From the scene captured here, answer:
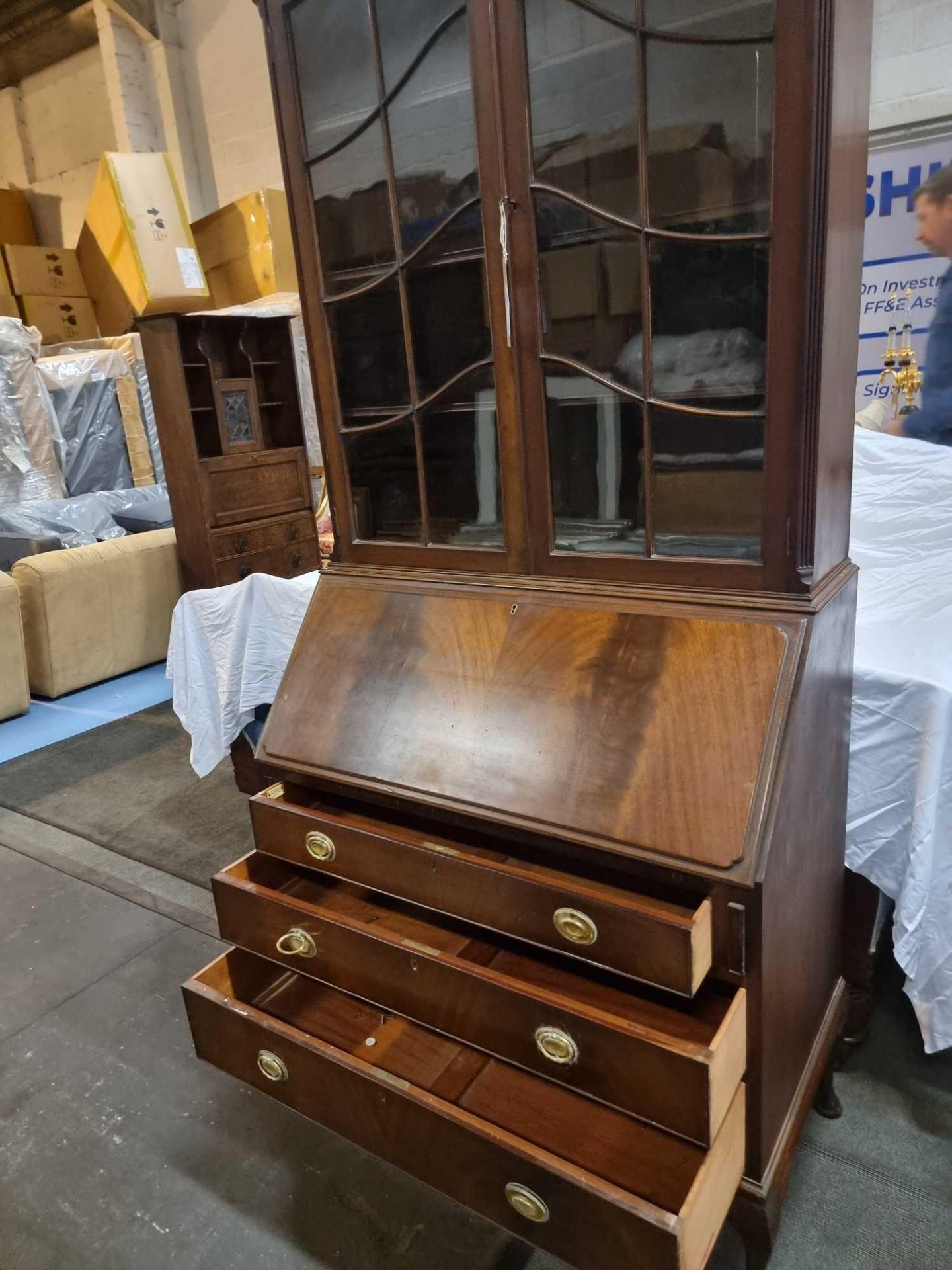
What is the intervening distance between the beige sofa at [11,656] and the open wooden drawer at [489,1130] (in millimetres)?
2357

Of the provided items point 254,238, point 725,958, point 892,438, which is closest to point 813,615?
point 725,958

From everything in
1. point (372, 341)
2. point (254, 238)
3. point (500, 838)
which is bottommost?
point (500, 838)

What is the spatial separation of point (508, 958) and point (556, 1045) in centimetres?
15

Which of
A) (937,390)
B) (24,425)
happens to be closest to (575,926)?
(937,390)

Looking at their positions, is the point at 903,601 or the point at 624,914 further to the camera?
the point at 903,601

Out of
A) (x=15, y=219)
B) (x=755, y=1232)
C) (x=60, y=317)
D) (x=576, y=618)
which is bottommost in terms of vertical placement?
(x=755, y=1232)

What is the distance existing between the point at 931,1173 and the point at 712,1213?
0.52 meters

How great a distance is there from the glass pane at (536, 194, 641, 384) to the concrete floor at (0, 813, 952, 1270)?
115 centimetres

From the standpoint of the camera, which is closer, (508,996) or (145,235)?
(508,996)

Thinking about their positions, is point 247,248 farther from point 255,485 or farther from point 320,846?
point 320,846

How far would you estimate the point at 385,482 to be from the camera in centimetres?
126

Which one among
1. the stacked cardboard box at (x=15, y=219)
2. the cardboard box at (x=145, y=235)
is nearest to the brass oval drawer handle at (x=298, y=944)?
the cardboard box at (x=145, y=235)

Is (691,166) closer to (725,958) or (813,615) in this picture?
(813,615)

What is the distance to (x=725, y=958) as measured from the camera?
924 mm
